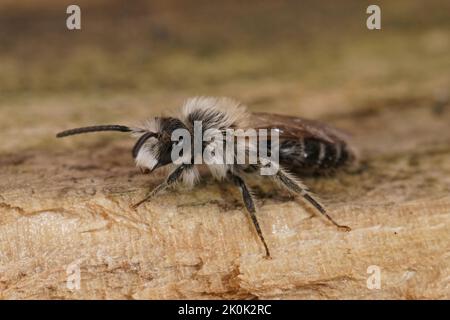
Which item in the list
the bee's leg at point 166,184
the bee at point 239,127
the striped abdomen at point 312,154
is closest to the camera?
the bee's leg at point 166,184

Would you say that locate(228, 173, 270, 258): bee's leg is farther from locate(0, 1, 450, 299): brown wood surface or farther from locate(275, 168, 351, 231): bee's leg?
locate(275, 168, 351, 231): bee's leg

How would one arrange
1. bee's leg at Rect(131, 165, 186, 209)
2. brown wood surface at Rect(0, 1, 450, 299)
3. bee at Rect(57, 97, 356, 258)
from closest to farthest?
brown wood surface at Rect(0, 1, 450, 299) < bee's leg at Rect(131, 165, 186, 209) < bee at Rect(57, 97, 356, 258)

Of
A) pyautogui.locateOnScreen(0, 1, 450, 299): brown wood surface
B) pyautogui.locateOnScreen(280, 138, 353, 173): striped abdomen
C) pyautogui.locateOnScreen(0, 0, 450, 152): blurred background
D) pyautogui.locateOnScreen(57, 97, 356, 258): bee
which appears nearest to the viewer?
pyautogui.locateOnScreen(0, 1, 450, 299): brown wood surface

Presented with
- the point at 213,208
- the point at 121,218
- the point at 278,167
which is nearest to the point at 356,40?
the point at 278,167

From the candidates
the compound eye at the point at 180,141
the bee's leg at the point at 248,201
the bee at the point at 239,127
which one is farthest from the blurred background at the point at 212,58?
the bee's leg at the point at 248,201

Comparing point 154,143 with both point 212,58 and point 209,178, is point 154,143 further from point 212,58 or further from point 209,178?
point 212,58

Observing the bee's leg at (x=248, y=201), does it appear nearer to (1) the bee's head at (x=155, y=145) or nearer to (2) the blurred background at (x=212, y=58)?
(1) the bee's head at (x=155, y=145)

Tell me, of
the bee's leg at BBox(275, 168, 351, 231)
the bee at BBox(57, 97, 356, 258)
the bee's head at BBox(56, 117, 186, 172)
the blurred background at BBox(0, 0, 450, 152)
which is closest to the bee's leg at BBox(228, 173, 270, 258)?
the bee at BBox(57, 97, 356, 258)
